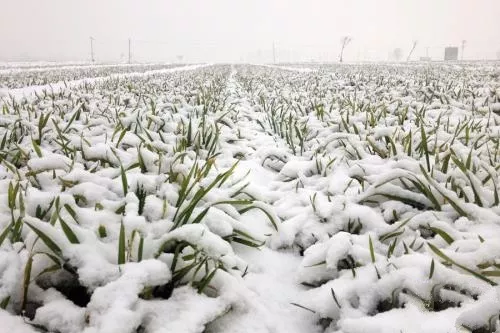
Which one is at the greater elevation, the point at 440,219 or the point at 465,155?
the point at 465,155

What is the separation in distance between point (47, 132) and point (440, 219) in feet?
10.4

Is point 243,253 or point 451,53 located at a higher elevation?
point 451,53

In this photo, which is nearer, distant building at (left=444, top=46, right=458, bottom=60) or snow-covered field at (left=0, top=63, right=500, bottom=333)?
snow-covered field at (left=0, top=63, right=500, bottom=333)

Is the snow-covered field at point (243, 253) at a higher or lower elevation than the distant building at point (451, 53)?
lower

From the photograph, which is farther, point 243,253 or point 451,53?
point 451,53

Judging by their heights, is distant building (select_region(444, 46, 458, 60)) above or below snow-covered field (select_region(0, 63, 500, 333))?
above

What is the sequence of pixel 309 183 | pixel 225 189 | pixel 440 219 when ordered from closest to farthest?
pixel 440 219
pixel 225 189
pixel 309 183

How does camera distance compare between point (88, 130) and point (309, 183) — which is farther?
point (88, 130)

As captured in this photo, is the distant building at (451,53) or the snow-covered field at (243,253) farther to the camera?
the distant building at (451,53)

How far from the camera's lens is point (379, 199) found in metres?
2.10

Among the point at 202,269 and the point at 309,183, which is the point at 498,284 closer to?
the point at 202,269

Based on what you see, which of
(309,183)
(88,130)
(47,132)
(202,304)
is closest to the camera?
(202,304)

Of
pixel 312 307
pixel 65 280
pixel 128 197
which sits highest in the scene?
pixel 128 197

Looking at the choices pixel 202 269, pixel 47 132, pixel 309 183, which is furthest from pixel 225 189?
pixel 47 132
